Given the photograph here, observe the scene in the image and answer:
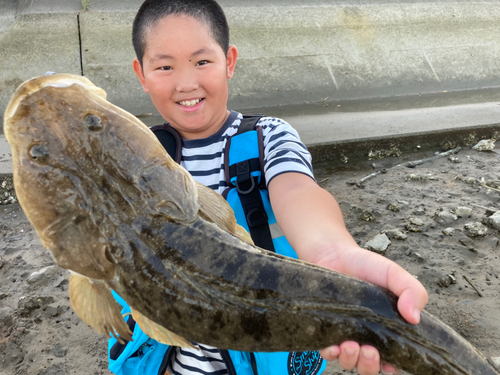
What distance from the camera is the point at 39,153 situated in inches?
55.3

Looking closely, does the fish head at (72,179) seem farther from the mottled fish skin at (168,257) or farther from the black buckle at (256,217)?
the black buckle at (256,217)

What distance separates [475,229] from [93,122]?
372 cm

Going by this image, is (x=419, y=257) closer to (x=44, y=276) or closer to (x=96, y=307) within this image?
(x=96, y=307)

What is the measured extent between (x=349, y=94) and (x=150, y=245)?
24.5ft

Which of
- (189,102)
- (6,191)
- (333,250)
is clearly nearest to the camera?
(333,250)

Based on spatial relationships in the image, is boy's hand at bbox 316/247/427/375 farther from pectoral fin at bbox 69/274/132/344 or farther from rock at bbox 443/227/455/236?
rock at bbox 443/227/455/236

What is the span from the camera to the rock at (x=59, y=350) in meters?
2.86

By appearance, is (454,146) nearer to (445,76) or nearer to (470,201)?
(470,201)

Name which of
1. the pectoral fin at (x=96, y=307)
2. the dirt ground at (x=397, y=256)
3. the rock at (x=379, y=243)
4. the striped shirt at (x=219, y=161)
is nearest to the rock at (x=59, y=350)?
the dirt ground at (x=397, y=256)

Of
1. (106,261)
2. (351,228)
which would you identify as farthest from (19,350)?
(351,228)

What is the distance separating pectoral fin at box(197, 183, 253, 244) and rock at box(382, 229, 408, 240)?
2654 millimetres

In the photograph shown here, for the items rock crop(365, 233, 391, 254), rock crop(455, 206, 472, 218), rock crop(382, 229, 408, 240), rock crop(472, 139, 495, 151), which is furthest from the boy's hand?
rock crop(472, 139, 495, 151)

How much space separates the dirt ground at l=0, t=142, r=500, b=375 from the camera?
2.86 m

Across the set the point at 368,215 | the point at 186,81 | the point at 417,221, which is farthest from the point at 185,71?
the point at 417,221
